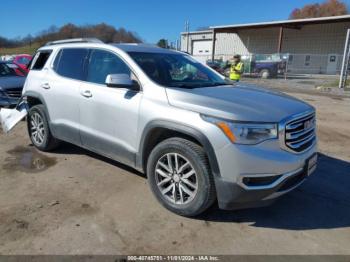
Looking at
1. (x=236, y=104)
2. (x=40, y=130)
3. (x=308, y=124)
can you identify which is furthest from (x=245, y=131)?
(x=40, y=130)

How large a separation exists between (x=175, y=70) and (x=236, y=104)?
136 centimetres

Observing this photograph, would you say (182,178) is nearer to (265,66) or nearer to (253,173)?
(253,173)

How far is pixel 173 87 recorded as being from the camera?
151 inches

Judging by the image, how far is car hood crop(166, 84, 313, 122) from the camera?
3.22 metres

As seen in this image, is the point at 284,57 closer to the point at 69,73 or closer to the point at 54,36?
the point at 69,73

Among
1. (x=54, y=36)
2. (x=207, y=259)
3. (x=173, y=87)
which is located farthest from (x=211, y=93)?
(x=54, y=36)

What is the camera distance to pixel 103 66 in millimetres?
4531

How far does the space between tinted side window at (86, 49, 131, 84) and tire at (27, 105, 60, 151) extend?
1.32 metres

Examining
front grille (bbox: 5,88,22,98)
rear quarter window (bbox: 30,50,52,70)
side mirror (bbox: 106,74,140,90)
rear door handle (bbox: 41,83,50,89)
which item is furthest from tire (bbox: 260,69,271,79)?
side mirror (bbox: 106,74,140,90)

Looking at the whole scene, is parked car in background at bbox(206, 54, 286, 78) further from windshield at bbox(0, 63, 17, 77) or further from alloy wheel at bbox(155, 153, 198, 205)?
alloy wheel at bbox(155, 153, 198, 205)

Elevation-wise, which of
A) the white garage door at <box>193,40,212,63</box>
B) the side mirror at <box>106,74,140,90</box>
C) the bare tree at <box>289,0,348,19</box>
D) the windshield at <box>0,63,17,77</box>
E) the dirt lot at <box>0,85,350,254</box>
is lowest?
the dirt lot at <box>0,85,350,254</box>

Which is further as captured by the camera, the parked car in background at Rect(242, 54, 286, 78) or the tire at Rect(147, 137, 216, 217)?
the parked car in background at Rect(242, 54, 286, 78)

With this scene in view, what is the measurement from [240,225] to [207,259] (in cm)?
73

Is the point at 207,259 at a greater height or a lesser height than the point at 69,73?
lesser
